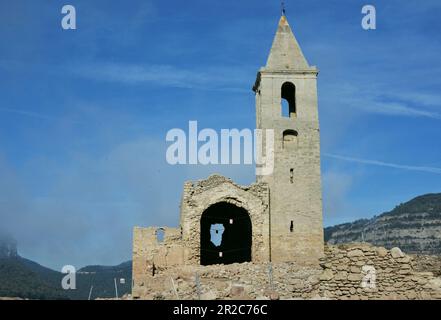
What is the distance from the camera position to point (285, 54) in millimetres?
36812

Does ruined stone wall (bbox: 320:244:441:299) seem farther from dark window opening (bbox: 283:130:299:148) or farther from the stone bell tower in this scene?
dark window opening (bbox: 283:130:299:148)

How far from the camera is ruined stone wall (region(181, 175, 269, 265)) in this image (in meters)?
33.1

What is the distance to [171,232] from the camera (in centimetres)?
3388

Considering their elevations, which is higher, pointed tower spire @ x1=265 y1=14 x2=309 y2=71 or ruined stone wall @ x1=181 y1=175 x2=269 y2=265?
pointed tower spire @ x1=265 y1=14 x2=309 y2=71

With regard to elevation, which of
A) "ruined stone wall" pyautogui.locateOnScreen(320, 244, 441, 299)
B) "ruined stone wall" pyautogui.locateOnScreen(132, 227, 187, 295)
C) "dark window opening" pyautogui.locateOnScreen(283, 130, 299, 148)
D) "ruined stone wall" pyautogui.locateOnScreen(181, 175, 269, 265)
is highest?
"dark window opening" pyautogui.locateOnScreen(283, 130, 299, 148)

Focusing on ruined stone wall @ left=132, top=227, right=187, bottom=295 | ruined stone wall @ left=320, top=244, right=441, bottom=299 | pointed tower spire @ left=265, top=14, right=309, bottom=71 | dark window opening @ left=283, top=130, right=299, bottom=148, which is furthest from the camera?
pointed tower spire @ left=265, top=14, right=309, bottom=71

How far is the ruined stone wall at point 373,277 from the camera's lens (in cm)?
1691

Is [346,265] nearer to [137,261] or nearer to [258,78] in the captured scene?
[137,261]

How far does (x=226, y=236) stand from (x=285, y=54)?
475 inches

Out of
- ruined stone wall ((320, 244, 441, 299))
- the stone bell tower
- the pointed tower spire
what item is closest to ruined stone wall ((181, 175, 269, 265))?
the stone bell tower

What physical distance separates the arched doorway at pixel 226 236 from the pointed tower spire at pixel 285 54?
858 cm

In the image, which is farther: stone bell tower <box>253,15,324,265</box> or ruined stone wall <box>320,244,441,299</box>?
stone bell tower <box>253,15,324,265</box>

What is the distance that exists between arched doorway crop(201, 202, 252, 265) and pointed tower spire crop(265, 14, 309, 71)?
28.1ft
